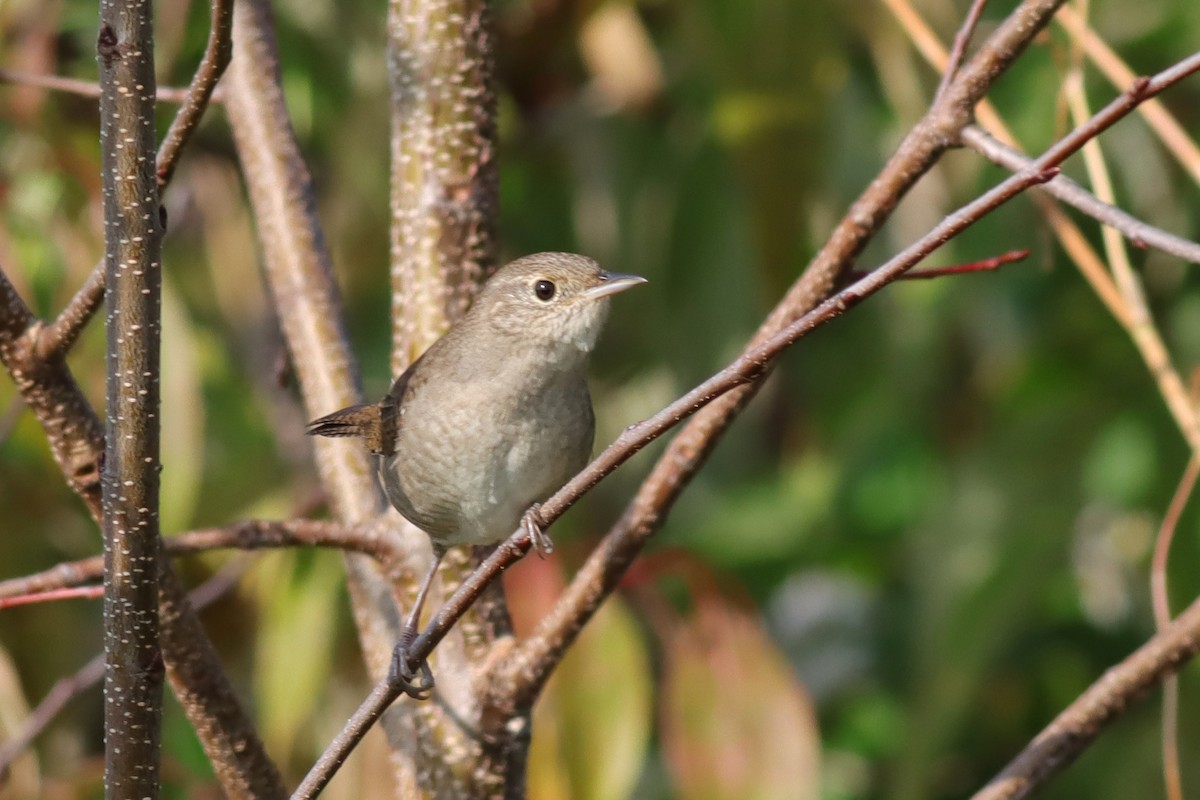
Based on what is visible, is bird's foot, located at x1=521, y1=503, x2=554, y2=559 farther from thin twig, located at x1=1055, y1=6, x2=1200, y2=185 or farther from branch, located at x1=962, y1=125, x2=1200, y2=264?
thin twig, located at x1=1055, y1=6, x2=1200, y2=185

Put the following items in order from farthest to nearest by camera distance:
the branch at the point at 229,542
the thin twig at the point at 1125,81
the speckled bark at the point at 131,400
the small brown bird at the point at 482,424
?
the small brown bird at the point at 482,424 → the thin twig at the point at 1125,81 → the branch at the point at 229,542 → the speckled bark at the point at 131,400

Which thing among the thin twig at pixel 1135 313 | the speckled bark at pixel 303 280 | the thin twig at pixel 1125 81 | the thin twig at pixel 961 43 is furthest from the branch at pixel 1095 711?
the speckled bark at pixel 303 280

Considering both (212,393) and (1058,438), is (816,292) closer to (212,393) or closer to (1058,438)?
(1058,438)

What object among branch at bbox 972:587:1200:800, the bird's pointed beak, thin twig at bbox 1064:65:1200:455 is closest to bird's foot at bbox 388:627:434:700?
the bird's pointed beak

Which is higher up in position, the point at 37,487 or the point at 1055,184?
the point at 1055,184

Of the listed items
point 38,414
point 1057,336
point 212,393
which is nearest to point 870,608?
point 1057,336

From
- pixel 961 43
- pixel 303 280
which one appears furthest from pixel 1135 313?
pixel 303 280

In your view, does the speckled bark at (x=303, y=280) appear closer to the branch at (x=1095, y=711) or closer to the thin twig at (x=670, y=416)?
the thin twig at (x=670, y=416)
